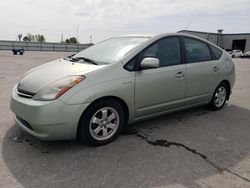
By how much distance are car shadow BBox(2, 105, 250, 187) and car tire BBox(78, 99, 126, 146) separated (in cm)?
12

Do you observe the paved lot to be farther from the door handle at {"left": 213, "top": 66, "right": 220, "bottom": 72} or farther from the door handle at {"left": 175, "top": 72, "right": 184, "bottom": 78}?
the door handle at {"left": 213, "top": 66, "right": 220, "bottom": 72}

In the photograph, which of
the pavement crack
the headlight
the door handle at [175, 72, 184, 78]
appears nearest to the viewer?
the pavement crack

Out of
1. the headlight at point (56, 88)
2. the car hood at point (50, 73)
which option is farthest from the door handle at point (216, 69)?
the headlight at point (56, 88)

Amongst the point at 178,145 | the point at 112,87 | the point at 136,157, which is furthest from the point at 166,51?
the point at 136,157

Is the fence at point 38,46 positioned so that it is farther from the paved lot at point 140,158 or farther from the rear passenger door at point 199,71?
the paved lot at point 140,158

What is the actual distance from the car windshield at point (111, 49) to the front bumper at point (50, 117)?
95 centimetres

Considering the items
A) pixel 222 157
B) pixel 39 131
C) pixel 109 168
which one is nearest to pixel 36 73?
pixel 39 131

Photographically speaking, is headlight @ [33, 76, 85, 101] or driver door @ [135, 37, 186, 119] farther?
driver door @ [135, 37, 186, 119]

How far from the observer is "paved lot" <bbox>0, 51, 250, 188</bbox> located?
8.32 ft

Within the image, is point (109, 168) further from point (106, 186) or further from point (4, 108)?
point (4, 108)

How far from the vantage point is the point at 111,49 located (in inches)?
155

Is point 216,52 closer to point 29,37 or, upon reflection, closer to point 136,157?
point 136,157

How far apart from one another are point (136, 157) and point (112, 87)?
0.95 m

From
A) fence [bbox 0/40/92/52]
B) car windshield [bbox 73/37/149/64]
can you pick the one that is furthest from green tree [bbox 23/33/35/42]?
car windshield [bbox 73/37/149/64]
